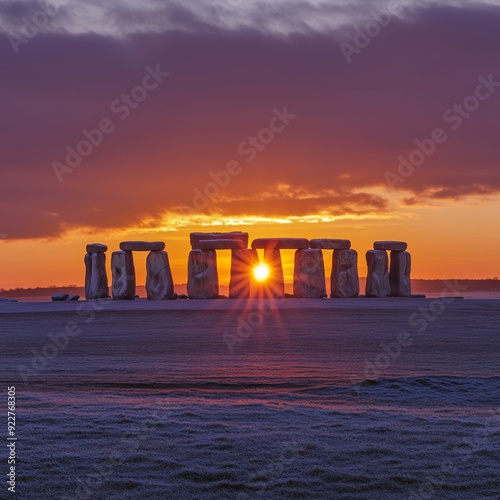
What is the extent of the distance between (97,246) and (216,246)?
4423mm

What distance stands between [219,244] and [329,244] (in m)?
3.85

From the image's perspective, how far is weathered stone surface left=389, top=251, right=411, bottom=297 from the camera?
31.9 m

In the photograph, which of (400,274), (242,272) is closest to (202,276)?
(242,272)

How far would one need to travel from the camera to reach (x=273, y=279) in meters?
30.9

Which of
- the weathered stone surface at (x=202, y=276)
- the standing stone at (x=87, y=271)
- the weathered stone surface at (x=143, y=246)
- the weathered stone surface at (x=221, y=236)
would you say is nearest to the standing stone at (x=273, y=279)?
the weathered stone surface at (x=221, y=236)

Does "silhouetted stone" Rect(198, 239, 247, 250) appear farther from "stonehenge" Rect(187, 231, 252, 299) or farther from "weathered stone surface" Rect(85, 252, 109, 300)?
"weathered stone surface" Rect(85, 252, 109, 300)

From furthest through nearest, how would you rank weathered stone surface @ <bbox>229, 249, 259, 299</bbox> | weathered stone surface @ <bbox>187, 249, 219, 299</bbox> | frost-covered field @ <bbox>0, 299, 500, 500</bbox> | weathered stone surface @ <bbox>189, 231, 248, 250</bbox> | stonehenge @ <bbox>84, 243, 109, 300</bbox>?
weathered stone surface @ <bbox>189, 231, 248, 250</bbox>, stonehenge @ <bbox>84, 243, 109, 300</bbox>, weathered stone surface @ <bbox>229, 249, 259, 299</bbox>, weathered stone surface @ <bbox>187, 249, 219, 299</bbox>, frost-covered field @ <bbox>0, 299, 500, 500</bbox>

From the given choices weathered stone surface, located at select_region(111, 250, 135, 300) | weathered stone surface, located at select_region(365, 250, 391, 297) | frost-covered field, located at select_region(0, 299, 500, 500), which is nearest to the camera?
frost-covered field, located at select_region(0, 299, 500, 500)

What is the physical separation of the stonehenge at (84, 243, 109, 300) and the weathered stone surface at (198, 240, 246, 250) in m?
3.75

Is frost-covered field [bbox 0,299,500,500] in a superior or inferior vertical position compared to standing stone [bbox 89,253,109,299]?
inferior

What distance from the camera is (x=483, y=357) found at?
1447cm

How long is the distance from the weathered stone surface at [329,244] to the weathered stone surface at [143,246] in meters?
5.33

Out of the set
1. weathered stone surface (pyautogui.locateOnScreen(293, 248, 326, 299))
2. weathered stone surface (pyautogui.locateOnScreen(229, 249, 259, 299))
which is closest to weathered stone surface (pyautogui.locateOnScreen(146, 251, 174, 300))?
weathered stone surface (pyautogui.locateOnScreen(229, 249, 259, 299))

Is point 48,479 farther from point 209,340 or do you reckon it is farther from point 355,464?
point 209,340
